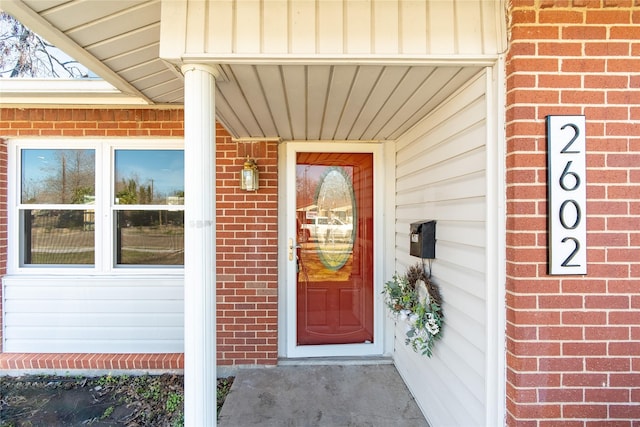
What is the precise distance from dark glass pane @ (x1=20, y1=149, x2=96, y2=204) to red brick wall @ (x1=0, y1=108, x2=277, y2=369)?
0.73ft

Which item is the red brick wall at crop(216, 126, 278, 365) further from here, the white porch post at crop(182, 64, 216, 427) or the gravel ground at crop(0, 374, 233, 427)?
the white porch post at crop(182, 64, 216, 427)

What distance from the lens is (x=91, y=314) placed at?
3227 millimetres

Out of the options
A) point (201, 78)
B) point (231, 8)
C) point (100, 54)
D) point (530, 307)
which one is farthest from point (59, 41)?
point (530, 307)

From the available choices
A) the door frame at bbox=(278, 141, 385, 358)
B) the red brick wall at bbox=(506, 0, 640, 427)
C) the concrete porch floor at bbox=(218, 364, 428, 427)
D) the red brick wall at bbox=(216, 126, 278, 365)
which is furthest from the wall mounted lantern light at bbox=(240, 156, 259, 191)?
the red brick wall at bbox=(506, 0, 640, 427)

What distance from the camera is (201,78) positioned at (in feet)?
5.24

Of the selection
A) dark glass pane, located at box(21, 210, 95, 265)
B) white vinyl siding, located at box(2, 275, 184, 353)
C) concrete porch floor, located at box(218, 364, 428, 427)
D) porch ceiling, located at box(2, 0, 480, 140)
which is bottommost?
concrete porch floor, located at box(218, 364, 428, 427)

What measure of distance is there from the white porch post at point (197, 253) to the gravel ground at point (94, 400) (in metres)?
1.17

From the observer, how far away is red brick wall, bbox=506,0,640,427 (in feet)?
4.93

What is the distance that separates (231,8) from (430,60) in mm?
989

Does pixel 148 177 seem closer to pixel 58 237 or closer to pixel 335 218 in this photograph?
pixel 58 237

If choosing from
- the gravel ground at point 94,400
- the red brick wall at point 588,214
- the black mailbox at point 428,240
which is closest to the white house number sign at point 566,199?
the red brick wall at point 588,214

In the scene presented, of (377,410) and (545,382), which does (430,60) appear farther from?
(377,410)

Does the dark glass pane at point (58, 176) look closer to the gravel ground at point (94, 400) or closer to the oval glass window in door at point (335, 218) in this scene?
the gravel ground at point (94, 400)

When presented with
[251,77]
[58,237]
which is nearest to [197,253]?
[251,77]
